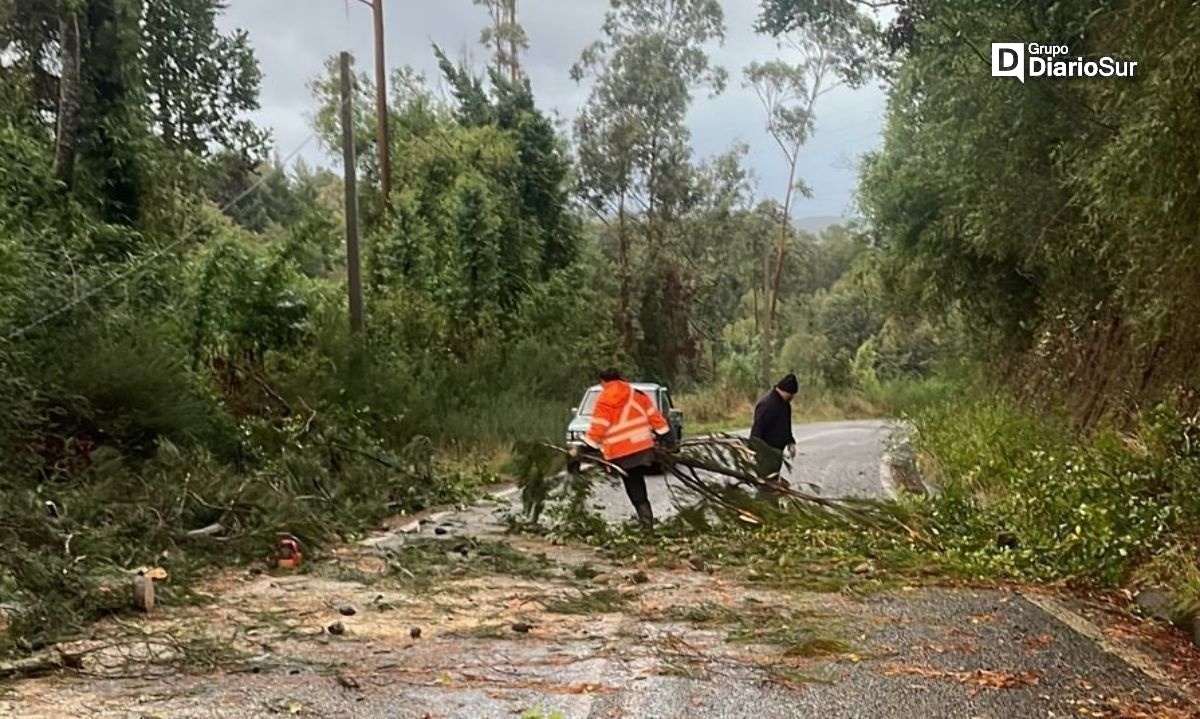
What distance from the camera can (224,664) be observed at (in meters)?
5.91

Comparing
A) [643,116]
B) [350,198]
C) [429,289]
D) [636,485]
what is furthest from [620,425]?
[643,116]

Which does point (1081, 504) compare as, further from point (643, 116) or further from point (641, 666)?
point (643, 116)

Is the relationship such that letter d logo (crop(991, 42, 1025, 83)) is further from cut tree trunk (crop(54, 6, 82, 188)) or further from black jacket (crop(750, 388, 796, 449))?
cut tree trunk (crop(54, 6, 82, 188))

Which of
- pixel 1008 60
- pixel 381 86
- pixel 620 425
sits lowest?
pixel 620 425

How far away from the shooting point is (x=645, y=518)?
35.2ft

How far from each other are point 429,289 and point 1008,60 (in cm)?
1722

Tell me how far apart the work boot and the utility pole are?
9120 mm

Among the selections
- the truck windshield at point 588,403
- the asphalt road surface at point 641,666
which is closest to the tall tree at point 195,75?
the truck windshield at point 588,403

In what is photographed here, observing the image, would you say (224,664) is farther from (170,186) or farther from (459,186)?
(459,186)

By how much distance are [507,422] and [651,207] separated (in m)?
28.7

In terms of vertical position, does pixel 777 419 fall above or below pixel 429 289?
below

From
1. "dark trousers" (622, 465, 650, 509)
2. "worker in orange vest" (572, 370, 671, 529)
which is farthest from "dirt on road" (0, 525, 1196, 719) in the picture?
"worker in orange vest" (572, 370, 671, 529)

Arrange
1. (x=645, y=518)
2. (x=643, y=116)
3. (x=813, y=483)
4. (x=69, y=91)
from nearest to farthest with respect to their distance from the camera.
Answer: (x=645, y=518) < (x=813, y=483) < (x=69, y=91) < (x=643, y=116)

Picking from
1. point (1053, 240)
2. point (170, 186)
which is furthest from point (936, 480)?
point (170, 186)
